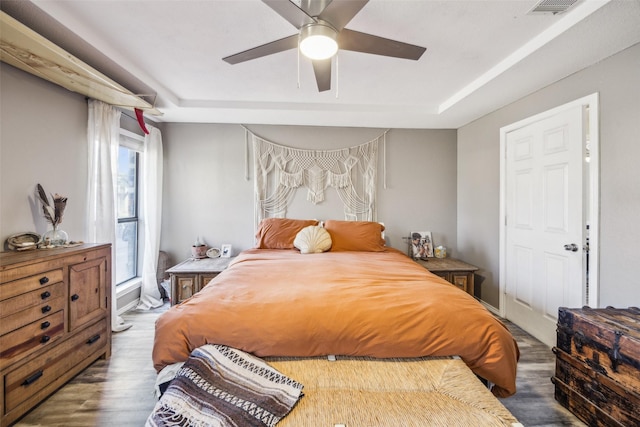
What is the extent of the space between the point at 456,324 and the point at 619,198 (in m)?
1.58

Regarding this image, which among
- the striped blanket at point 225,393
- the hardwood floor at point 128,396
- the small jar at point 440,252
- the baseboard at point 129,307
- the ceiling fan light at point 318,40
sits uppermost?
the ceiling fan light at point 318,40

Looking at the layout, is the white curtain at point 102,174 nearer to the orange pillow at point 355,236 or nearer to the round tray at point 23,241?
the round tray at point 23,241

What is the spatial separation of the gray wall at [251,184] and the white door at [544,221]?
3.17 ft

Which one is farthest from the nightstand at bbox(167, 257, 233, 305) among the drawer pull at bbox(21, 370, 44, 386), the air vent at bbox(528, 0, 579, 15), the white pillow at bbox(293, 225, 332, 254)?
the air vent at bbox(528, 0, 579, 15)

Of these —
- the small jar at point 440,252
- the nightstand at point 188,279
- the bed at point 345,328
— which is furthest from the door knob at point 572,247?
the nightstand at point 188,279

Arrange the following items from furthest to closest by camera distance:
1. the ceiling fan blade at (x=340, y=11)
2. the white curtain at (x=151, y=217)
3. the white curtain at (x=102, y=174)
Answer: the white curtain at (x=151, y=217)
the white curtain at (x=102, y=174)
the ceiling fan blade at (x=340, y=11)

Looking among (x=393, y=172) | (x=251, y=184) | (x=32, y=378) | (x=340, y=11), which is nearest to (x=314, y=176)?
(x=251, y=184)

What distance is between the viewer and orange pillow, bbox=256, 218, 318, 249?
3.14 metres

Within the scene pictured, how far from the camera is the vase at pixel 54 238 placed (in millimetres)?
→ 2008

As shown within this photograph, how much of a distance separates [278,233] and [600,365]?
272 centimetres

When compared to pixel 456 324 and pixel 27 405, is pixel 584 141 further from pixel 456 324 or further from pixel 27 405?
pixel 27 405

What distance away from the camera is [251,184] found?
363 cm

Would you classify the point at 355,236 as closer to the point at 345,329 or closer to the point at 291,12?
the point at 345,329

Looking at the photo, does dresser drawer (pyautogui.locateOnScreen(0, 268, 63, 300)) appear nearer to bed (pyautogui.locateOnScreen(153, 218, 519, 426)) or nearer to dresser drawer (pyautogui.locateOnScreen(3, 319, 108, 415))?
dresser drawer (pyautogui.locateOnScreen(3, 319, 108, 415))
